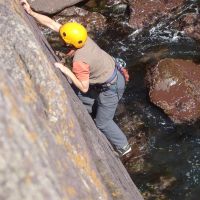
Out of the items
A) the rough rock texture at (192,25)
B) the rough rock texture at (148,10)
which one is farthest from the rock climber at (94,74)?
the rough rock texture at (148,10)

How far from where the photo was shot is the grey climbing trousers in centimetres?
828

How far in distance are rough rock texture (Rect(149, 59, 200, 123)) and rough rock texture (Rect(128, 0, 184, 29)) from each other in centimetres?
Answer: 331

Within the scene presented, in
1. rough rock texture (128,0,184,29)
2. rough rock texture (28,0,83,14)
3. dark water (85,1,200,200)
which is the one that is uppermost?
rough rock texture (28,0,83,14)

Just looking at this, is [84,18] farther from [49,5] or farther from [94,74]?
[94,74]

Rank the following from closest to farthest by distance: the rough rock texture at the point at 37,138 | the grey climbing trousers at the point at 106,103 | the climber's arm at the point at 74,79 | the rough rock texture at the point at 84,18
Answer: the rough rock texture at the point at 37,138 → the climber's arm at the point at 74,79 → the grey climbing trousers at the point at 106,103 → the rough rock texture at the point at 84,18

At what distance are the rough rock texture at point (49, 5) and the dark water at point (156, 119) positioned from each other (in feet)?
5.25

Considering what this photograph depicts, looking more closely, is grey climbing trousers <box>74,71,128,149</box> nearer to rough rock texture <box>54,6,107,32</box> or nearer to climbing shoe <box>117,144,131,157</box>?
climbing shoe <box>117,144,131,157</box>

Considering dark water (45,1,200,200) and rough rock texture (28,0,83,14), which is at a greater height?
rough rock texture (28,0,83,14)

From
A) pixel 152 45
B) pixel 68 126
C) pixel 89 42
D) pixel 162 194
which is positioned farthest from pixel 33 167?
pixel 152 45

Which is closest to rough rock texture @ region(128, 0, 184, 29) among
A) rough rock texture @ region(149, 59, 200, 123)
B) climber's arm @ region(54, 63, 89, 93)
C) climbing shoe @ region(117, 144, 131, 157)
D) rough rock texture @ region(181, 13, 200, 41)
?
rough rock texture @ region(181, 13, 200, 41)

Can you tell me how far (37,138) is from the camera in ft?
11.1

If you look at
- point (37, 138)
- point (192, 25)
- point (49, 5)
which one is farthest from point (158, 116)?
point (37, 138)

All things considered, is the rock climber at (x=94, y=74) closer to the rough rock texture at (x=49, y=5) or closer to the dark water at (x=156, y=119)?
the dark water at (x=156, y=119)

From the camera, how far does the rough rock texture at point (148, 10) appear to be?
14336 mm
